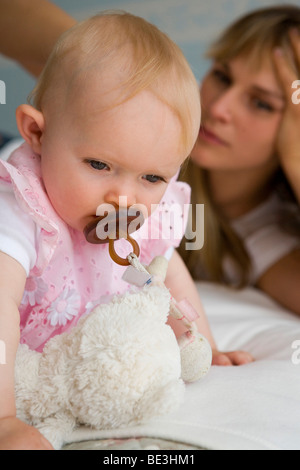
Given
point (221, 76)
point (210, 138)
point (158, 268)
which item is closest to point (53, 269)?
point (158, 268)

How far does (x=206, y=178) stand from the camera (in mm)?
1672

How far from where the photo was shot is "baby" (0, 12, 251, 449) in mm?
661

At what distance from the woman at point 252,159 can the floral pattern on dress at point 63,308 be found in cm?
74

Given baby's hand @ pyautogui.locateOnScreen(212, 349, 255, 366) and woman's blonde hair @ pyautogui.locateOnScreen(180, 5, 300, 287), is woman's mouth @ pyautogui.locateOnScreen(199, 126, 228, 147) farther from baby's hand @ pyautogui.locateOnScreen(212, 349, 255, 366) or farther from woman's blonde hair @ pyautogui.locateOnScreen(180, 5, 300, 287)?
baby's hand @ pyautogui.locateOnScreen(212, 349, 255, 366)

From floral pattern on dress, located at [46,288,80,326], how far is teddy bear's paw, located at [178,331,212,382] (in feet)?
0.53

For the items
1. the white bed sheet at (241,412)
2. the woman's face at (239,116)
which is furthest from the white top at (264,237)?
the white bed sheet at (241,412)

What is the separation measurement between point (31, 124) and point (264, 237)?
105 centimetres

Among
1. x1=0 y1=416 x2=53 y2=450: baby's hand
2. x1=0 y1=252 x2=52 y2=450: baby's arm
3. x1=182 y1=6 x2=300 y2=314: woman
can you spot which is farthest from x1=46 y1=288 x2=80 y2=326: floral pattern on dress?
x1=182 y1=6 x2=300 y2=314: woman

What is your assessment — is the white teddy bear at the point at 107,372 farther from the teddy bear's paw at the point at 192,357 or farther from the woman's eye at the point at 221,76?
the woman's eye at the point at 221,76

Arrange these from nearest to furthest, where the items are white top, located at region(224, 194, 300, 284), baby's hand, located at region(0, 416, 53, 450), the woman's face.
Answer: baby's hand, located at region(0, 416, 53, 450) → the woman's face → white top, located at region(224, 194, 300, 284)

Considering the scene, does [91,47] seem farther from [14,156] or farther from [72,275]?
[72,275]

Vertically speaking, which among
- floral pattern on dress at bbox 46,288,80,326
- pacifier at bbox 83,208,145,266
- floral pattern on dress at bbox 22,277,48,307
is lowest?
floral pattern on dress at bbox 46,288,80,326

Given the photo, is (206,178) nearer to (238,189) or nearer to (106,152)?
(238,189)

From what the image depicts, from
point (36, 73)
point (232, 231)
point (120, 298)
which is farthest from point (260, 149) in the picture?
point (120, 298)
